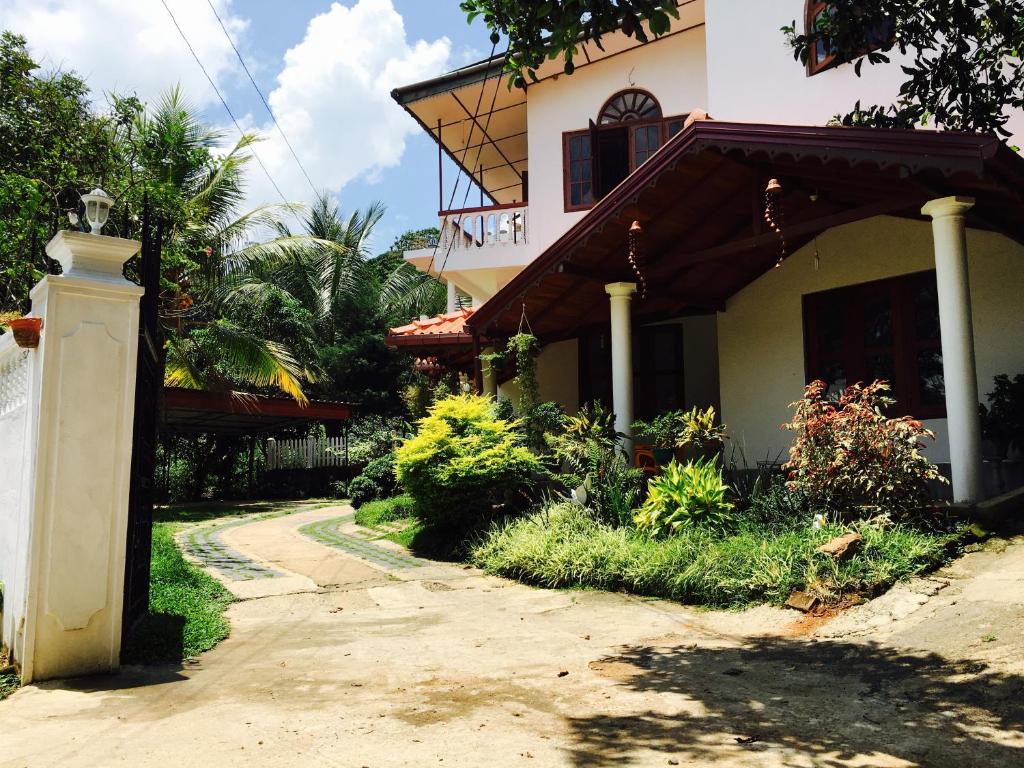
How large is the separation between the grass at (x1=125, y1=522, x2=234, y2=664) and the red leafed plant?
17.6 ft

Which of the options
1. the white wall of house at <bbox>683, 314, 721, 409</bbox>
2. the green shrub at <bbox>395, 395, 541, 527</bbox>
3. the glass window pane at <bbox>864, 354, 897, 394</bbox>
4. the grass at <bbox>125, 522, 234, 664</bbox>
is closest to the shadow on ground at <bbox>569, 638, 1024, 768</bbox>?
the grass at <bbox>125, 522, 234, 664</bbox>

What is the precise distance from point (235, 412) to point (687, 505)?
11581 millimetres

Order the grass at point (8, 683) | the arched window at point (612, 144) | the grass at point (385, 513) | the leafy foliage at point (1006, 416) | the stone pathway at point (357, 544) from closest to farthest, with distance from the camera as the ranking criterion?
the grass at point (8, 683), the leafy foliage at point (1006, 416), the stone pathway at point (357, 544), the grass at point (385, 513), the arched window at point (612, 144)

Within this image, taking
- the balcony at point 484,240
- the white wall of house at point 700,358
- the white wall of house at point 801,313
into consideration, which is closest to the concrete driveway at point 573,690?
the white wall of house at point 801,313

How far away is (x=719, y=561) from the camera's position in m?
7.05

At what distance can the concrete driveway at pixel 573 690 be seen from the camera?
3.54m

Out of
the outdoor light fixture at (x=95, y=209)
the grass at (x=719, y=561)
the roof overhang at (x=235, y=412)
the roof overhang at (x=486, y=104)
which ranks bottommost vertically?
the grass at (x=719, y=561)

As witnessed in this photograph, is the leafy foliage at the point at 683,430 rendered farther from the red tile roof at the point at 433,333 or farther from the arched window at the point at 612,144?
the arched window at the point at 612,144

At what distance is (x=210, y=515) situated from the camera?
51.4 feet

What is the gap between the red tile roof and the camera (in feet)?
42.4

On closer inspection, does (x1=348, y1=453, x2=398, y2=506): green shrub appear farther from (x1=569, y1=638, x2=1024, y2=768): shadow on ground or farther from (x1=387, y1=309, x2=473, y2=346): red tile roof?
(x1=569, y1=638, x2=1024, y2=768): shadow on ground

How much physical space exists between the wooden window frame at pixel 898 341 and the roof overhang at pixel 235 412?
37.1 feet

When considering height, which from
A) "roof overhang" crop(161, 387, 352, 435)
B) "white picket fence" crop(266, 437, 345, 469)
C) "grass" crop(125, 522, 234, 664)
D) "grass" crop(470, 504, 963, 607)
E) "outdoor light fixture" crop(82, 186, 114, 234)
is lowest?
"grass" crop(125, 522, 234, 664)

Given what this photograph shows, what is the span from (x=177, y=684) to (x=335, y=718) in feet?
4.26
